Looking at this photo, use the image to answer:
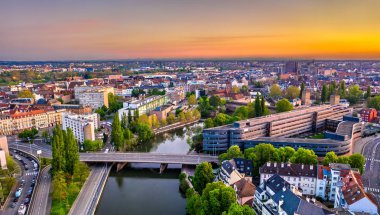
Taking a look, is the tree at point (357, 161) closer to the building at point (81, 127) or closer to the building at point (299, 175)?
the building at point (299, 175)

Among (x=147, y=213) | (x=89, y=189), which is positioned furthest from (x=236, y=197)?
(x=89, y=189)

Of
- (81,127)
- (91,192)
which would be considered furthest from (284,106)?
(91,192)

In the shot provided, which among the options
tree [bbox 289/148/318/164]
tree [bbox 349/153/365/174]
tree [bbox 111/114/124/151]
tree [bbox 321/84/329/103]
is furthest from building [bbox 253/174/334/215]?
tree [bbox 321/84/329/103]

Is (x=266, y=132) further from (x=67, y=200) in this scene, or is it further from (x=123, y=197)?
(x=67, y=200)

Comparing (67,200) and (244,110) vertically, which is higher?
(244,110)

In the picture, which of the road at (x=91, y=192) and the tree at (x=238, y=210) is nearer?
the tree at (x=238, y=210)

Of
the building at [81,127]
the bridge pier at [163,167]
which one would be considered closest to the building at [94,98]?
the building at [81,127]
